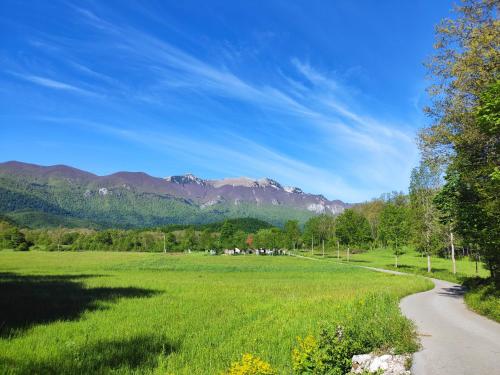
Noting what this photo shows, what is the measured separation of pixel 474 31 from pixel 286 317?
17693 millimetres

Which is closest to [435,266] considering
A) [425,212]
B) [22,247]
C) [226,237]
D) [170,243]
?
[425,212]

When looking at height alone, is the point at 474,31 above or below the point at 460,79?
above

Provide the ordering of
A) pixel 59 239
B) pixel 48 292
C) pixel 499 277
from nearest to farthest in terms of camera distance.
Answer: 1. pixel 499 277
2. pixel 48 292
3. pixel 59 239

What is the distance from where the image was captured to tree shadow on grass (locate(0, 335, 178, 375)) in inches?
454

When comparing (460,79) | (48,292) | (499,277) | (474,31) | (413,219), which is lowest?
(48,292)

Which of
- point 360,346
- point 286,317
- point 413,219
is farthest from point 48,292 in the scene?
point 413,219

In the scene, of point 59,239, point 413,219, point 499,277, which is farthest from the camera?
point 59,239

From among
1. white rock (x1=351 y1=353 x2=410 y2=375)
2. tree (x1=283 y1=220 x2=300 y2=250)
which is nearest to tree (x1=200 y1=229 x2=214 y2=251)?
tree (x1=283 y1=220 x2=300 y2=250)

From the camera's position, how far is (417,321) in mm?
17484

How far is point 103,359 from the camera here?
12.8 metres

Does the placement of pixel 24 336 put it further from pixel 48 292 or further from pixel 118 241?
pixel 118 241

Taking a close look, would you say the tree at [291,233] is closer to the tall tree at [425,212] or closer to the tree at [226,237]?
the tree at [226,237]

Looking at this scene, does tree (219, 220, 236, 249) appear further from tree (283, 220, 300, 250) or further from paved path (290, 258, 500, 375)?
paved path (290, 258, 500, 375)

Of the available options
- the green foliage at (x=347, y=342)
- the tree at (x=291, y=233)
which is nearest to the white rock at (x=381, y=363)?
the green foliage at (x=347, y=342)
